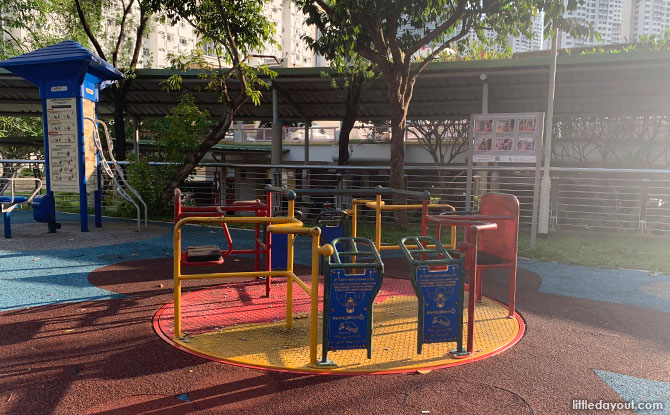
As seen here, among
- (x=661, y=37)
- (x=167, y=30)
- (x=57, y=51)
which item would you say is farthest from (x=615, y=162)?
(x=167, y=30)

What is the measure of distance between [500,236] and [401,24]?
7011 millimetres

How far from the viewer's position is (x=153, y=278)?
6652 millimetres

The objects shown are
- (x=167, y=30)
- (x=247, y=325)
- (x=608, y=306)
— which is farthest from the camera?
(x=167, y=30)

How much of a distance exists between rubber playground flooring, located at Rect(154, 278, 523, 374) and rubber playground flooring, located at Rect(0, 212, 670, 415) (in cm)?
13

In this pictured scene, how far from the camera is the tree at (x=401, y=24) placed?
9.12m

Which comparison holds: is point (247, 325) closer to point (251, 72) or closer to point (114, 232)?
point (114, 232)

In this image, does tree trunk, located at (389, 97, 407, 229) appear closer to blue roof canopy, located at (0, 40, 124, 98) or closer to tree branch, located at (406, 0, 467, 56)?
tree branch, located at (406, 0, 467, 56)

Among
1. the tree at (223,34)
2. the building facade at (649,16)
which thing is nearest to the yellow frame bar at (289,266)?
the tree at (223,34)

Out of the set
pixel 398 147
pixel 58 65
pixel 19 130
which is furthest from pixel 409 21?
pixel 19 130

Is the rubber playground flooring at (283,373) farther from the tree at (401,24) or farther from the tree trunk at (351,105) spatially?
the tree trunk at (351,105)

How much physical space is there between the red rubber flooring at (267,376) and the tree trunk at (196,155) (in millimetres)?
7998

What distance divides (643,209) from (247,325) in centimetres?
1008

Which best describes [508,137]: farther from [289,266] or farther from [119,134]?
[119,134]

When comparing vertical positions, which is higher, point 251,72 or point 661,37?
point 661,37
